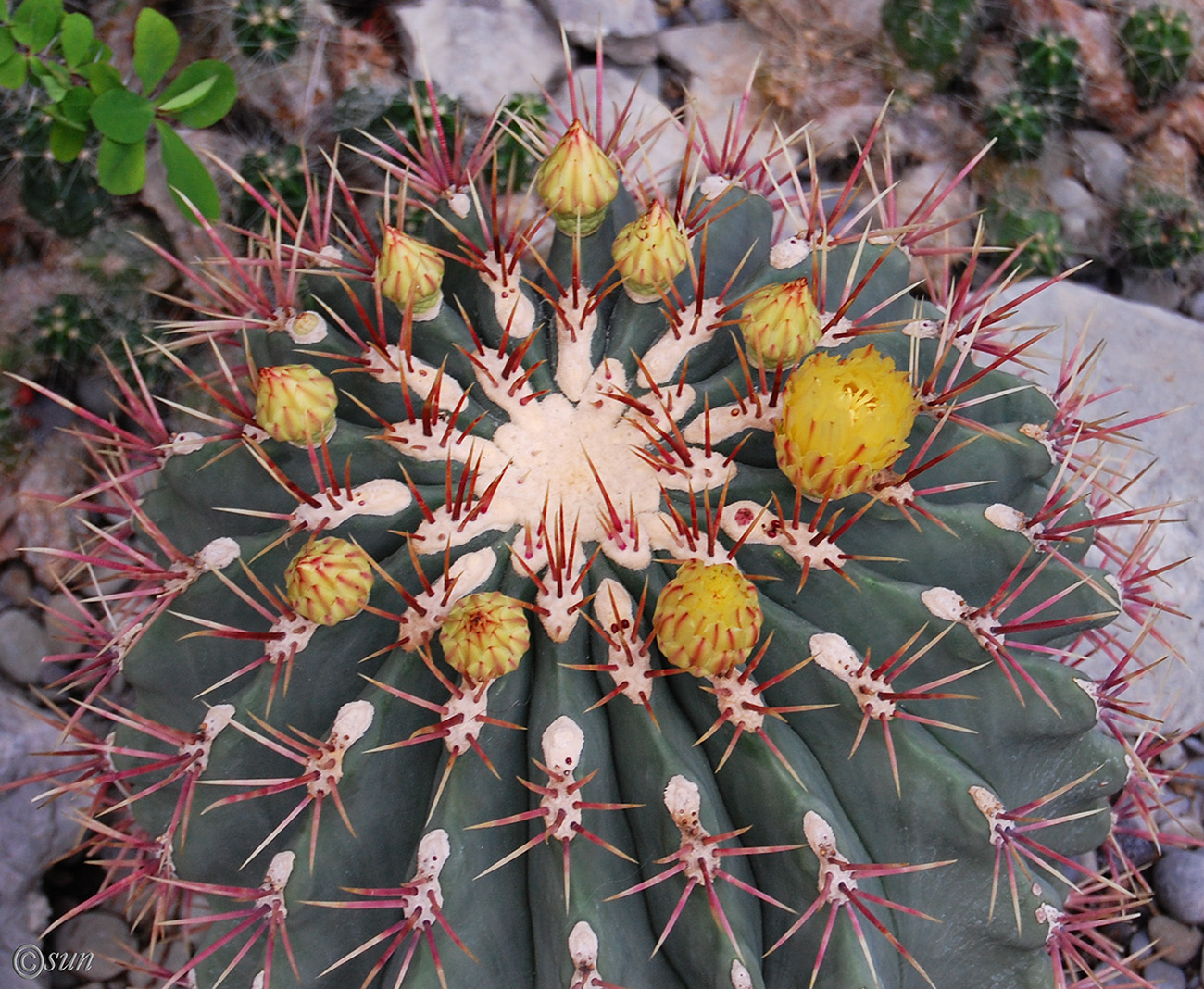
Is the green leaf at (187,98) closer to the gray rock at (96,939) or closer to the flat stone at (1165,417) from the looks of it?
the gray rock at (96,939)

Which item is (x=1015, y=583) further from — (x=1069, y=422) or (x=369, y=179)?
(x=369, y=179)

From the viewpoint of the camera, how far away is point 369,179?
306 cm

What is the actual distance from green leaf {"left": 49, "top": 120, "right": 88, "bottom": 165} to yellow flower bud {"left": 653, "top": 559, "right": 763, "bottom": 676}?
2.06 metres

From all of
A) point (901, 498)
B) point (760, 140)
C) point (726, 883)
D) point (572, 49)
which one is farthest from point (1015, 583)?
point (572, 49)

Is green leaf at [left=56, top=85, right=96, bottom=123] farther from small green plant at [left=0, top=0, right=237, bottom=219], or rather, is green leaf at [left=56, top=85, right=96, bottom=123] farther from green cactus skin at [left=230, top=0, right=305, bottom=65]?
green cactus skin at [left=230, top=0, right=305, bottom=65]

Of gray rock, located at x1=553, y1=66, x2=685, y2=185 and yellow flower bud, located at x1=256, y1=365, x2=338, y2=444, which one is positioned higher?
yellow flower bud, located at x1=256, y1=365, x2=338, y2=444

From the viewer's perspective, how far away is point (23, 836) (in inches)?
101

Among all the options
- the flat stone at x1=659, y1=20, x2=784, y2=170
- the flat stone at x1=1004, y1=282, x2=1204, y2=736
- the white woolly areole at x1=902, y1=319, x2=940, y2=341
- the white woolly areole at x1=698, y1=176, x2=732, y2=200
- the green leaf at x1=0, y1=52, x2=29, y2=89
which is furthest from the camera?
the flat stone at x1=659, y1=20, x2=784, y2=170

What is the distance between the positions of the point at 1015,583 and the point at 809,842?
575 millimetres

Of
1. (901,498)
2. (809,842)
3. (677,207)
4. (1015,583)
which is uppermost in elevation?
(677,207)

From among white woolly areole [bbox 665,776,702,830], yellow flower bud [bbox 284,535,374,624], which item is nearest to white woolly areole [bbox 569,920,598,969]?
white woolly areole [bbox 665,776,702,830]

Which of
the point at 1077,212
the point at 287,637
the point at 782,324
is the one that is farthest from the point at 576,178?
the point at 1077,212

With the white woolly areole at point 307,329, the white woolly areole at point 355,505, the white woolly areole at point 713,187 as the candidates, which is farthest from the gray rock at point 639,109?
the white woolly areole at point 355,505

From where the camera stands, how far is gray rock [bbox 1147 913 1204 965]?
8.46 ft
